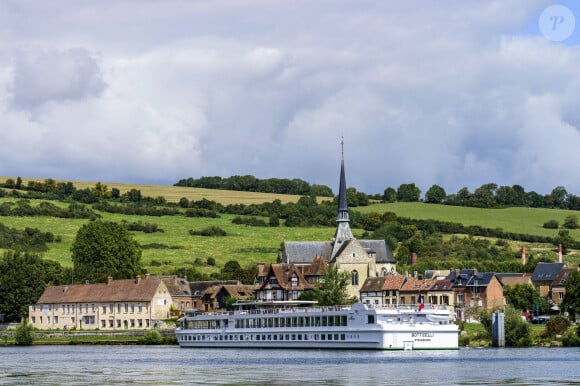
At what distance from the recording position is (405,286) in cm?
15775

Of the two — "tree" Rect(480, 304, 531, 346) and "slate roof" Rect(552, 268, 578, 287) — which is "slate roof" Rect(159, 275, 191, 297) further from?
"tree" Rect(480, 304, 531, 346)

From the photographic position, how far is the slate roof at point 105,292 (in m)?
156

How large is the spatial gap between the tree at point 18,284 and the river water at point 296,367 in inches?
1784

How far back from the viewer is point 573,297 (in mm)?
135125

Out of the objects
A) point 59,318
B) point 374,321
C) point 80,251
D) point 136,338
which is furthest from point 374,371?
point 80,251

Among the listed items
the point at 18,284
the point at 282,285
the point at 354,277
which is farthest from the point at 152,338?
the point at 354,277

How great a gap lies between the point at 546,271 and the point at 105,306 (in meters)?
62.2

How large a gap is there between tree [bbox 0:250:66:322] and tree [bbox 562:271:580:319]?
70008 millimetres

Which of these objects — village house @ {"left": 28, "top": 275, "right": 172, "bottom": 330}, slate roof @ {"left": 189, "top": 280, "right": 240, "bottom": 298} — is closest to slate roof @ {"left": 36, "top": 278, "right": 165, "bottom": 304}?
village house @ {"left": 28, "top": 275, "right": 172, "bottom": 330}

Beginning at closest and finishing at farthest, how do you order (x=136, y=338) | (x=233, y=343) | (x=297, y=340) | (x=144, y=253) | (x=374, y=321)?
(x=374, y=321) → (x=297, y=340) → (x=233, y=343) → (x=136, y=338) → (x=144, y=253)

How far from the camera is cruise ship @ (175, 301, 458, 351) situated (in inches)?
4232

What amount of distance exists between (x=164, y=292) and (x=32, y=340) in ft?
71.4

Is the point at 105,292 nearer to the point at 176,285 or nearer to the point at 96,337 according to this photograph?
the point at 176,285

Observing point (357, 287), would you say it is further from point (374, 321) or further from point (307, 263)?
point (374, 321)
